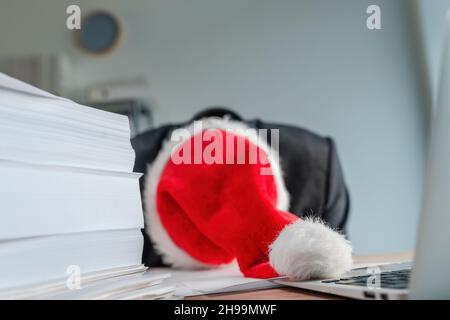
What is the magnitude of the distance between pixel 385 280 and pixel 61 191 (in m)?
0.22

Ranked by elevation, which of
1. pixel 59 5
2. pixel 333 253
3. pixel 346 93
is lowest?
pixel 333 253

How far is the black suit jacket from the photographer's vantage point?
3.26 ft

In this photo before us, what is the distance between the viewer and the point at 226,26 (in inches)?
101

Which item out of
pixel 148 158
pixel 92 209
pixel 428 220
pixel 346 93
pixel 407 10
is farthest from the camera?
pixel 346 93

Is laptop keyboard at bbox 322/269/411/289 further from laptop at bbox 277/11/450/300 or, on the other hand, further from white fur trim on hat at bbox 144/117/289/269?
white fur trim on hat at bbox 144/117/289/269

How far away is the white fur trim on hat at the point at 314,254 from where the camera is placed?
1.17ft

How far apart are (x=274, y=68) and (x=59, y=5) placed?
4.33ft

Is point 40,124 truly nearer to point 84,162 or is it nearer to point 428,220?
point 84,162

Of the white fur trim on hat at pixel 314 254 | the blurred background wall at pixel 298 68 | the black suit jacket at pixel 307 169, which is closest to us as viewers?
the white fur trim on hat at pixel 314 254

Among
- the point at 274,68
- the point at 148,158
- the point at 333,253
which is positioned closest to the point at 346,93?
the point at 274,68

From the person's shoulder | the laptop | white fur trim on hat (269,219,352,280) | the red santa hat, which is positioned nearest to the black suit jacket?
the person's shoulder

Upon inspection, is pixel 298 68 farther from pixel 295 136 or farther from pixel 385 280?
pixel 385 280

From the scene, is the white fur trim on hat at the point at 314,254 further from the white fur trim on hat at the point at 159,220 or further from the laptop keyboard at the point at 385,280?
the white fur trim on hat at the point at 159,220


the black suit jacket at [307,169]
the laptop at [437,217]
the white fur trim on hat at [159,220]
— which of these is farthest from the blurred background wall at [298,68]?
the laptop at [437,217]
